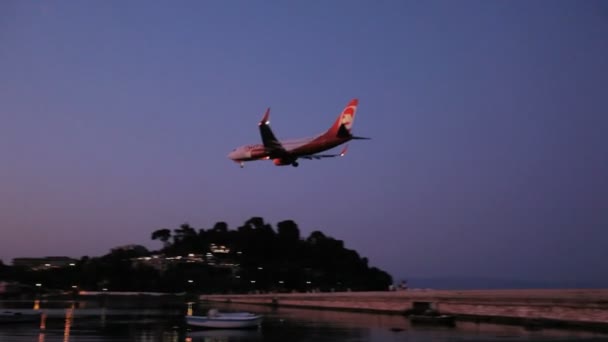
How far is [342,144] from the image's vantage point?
52.5 metres

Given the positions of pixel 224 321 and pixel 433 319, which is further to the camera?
pixel 433 319

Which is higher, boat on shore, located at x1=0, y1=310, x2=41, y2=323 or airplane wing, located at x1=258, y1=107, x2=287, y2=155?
airplane wing, located at x1=258, y1=107, x2=287, y2=155

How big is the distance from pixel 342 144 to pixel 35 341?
24.9m

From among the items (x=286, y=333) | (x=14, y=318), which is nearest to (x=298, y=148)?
(x=286, y=333)

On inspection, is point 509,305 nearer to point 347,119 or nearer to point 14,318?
point 347,119

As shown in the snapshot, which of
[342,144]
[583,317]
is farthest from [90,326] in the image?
[583,317]

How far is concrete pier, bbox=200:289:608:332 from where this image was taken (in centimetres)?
5338

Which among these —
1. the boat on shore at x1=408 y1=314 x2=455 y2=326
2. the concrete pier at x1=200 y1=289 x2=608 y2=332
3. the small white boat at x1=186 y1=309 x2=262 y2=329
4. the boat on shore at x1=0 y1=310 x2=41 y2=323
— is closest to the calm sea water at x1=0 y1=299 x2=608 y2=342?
the small white boat at x1=186 y1=309 x2=262 y2=329

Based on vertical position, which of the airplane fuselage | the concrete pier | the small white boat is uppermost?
the airplane fuselage

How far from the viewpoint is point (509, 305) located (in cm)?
6266

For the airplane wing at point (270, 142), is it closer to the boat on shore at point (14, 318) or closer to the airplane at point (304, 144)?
the airplane at point (304, 144)

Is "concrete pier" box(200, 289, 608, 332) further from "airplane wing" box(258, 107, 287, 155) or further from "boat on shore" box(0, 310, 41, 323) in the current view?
"boat on shore" box(0, 310, 41, 323)

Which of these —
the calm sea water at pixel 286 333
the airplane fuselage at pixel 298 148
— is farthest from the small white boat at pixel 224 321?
the airplane fuselage at pixel 298 148

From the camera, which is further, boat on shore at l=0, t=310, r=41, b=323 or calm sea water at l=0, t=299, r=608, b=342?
boat on shore at l=0, t=310, r=41, b=323
